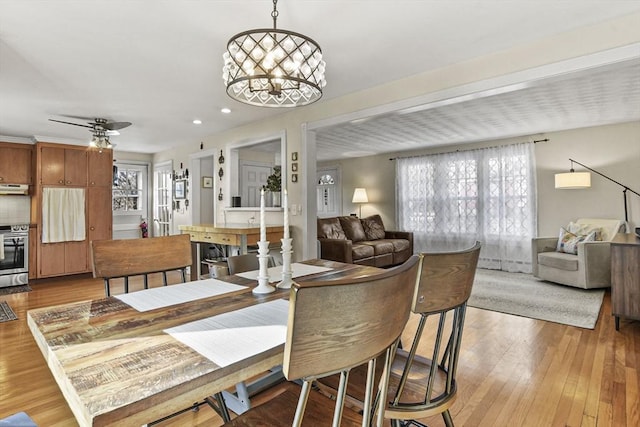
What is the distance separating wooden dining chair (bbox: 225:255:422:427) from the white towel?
6295 mm

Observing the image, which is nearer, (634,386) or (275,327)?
(275,327)

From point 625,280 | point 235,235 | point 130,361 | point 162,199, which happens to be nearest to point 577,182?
point 625,280

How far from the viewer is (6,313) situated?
373 centimetres

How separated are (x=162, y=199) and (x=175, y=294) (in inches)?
245

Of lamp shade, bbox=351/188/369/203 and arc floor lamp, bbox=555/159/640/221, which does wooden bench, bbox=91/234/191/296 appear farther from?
lamp shade, bbox=351/188/369/203

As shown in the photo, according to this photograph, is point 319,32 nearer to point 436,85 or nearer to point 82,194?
point 436,85

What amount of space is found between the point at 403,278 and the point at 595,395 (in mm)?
2047

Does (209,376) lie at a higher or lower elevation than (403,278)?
lower

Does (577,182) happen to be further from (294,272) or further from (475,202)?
(294,272)

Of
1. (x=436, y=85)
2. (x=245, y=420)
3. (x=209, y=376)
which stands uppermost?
(x=436, y=85)

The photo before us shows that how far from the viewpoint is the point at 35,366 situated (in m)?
2.46

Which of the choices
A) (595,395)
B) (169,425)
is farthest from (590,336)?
(169,425)

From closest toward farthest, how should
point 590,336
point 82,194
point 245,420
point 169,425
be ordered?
point 245,420 → point 169,425 → point 590,336 → point 82,194

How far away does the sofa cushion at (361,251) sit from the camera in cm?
529
